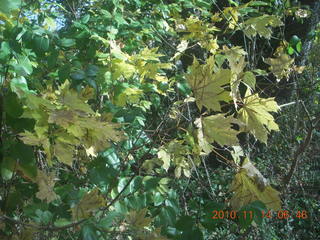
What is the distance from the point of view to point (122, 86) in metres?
1.39

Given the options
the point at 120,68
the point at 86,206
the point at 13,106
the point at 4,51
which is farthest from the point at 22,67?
the point at 86,206

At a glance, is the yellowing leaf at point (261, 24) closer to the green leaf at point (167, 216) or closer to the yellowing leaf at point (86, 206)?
the green leaf at point (167, 216)

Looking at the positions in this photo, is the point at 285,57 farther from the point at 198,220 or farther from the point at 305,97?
the point at 305,97

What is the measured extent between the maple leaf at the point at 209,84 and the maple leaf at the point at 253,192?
28cm

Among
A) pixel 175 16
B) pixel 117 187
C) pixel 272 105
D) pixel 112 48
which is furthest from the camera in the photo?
pixel 175 16

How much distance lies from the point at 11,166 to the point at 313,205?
10.7ft

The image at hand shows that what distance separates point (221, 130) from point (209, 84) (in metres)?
0.13

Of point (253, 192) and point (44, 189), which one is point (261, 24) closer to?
point (253, 192)

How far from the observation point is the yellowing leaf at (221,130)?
0.94 m

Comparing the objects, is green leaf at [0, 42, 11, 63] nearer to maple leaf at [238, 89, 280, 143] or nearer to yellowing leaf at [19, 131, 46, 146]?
yellowing leaf at [19, 131, 46, 146]

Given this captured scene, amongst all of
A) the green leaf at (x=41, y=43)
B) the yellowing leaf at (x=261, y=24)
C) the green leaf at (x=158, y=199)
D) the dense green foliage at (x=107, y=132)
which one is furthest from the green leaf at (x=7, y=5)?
the yellowing leaf at (x=261, y=24)

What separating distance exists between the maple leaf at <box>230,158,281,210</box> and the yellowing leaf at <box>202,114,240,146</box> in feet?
0.68

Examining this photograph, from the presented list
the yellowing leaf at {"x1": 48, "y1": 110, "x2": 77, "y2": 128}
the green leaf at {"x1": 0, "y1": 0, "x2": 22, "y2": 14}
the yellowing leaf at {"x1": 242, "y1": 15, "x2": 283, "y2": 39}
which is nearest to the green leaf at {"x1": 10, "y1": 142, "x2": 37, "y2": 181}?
the yellowing leaf at {"x1": 48, "y1": 110, "x2": 77, "y2": 128}

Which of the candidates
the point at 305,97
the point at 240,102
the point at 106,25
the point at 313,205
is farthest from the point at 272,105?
the point at 305,97
